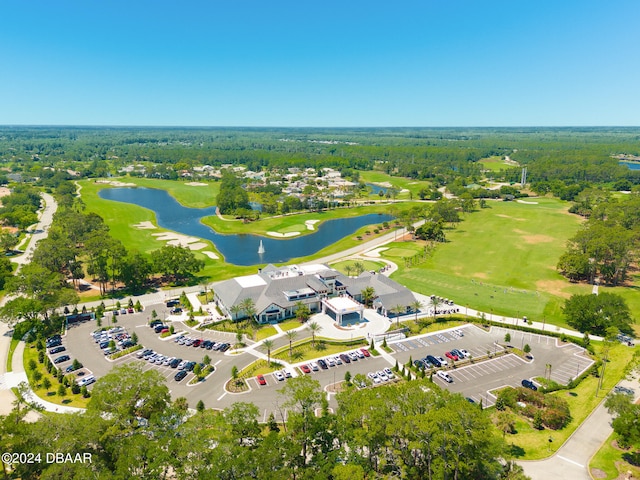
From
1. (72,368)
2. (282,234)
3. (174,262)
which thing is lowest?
(282,234)

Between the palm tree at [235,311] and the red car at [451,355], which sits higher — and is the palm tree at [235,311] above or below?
above

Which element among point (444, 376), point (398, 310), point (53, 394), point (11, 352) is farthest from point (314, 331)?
point (11, 352)

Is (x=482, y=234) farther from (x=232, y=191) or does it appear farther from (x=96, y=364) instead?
(x=96, y=364)

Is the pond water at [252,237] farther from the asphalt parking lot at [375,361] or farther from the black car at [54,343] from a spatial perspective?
the black car at [54,343]

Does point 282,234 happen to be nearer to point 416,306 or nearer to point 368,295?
point 368,295

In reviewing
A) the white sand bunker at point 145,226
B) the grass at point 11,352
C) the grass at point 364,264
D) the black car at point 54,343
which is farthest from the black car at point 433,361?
the white sand bunker at point 145,226

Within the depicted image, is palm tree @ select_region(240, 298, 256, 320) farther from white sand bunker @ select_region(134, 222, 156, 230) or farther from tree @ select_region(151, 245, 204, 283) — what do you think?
white sand bunker @ select_region(134, 222, 156, 230)

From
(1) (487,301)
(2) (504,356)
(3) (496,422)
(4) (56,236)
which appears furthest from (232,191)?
(3) (496,422)

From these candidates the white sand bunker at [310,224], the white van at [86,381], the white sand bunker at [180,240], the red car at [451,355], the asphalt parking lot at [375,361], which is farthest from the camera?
the white sand bunker at [310,224]
